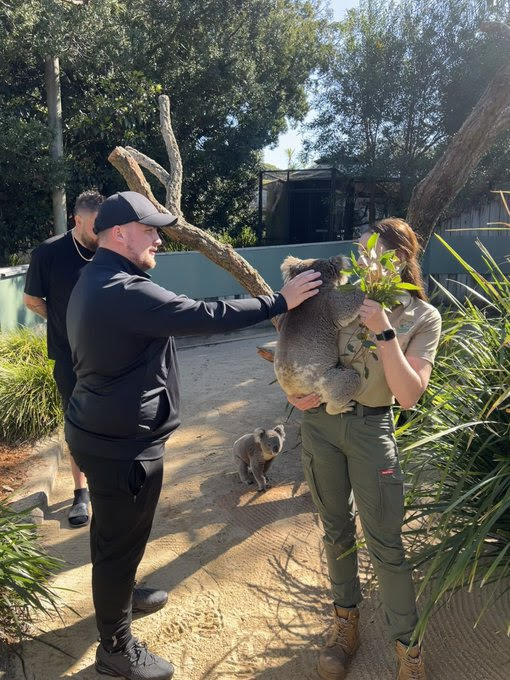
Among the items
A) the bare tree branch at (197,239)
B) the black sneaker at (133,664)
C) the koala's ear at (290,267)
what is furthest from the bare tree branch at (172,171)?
the black sneaker at (133,664)

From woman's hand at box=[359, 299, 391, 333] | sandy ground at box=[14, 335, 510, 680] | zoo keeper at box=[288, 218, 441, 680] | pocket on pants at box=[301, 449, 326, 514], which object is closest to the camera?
woman's hand at box=[359, 299, 391, 333]

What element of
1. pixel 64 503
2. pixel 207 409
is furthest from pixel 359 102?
pixel 64 503

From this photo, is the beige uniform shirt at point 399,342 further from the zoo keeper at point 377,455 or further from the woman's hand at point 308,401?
the woman's hand at point 308,401

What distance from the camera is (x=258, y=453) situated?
13.3 ft

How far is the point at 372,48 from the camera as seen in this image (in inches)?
498

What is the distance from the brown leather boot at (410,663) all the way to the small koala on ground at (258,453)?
1.90 metres

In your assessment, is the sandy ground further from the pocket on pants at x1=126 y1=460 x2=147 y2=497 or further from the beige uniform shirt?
the beige uniform shirt

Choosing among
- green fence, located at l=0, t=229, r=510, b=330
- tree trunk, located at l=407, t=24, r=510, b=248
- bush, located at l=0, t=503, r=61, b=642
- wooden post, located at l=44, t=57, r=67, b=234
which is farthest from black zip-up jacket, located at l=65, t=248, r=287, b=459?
wooden post, located at l=44, t=57, r=67, b=234

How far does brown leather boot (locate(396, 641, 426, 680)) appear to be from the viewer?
2.15m

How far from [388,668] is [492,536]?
2.20 feet

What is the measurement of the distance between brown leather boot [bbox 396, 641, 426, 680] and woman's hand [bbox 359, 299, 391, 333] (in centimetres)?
116

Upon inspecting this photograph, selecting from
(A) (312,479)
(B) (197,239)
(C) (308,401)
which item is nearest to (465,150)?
(B) (197,239)

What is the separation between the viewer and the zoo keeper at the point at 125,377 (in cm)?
208

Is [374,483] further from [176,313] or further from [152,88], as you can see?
[152,88]
